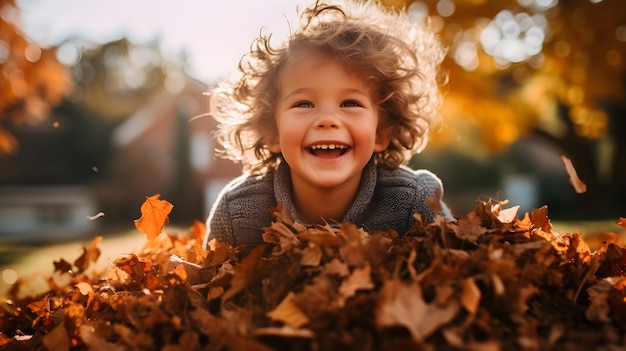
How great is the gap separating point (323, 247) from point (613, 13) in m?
6.72

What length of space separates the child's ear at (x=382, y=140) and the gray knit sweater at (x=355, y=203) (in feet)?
0.35

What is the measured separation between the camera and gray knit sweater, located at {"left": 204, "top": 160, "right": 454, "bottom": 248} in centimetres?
252

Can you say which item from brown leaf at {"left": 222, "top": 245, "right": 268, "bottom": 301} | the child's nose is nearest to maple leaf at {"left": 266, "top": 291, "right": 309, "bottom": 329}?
brown leaf at {"left": 222, "top": 245, "right": 268, "bottom": 301}

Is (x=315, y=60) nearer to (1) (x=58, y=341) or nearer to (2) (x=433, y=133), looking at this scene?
(1) (x=58, y=341)

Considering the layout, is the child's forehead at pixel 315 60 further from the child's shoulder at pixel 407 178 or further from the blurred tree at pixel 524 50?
the blurred tree at pixel 524 50

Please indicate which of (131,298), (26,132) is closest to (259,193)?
(131,298)

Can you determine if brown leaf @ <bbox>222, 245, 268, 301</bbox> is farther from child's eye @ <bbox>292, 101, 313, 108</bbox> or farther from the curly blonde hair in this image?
the curly blonde hair

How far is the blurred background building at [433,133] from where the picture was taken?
7.50m

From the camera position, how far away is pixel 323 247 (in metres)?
1.56

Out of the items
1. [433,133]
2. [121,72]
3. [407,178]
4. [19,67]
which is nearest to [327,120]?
[407,178]

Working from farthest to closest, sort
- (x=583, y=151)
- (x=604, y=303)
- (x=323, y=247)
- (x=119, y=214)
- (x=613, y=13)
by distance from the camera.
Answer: (x=119, y=214)
(x=583, y=151)
(x=613, y=13)
(x=323, y=247)
(x=604, y=303)

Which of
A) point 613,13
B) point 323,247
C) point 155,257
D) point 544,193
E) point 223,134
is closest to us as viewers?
point 323,247

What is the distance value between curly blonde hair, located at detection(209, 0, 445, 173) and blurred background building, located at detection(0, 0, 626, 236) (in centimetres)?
73

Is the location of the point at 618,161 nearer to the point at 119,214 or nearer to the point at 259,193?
the point at 259,193
